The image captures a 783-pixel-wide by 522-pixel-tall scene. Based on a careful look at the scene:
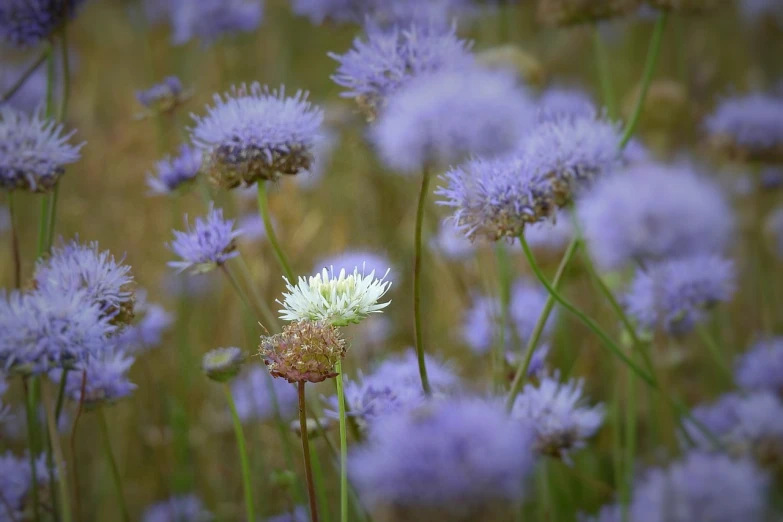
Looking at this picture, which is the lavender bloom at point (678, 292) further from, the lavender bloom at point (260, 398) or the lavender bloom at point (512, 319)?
the lavender bloom at point (260, 398)

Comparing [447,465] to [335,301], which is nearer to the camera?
[447,465]

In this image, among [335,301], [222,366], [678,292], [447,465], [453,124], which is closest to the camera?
[447,465]

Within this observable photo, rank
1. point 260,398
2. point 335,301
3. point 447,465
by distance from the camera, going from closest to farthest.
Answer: point 447,465, point 335,301, point 260,398

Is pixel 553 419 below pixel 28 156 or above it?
below

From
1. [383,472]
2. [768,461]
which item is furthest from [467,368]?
[383,472]

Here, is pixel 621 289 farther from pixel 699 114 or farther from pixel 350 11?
pixel 350 11

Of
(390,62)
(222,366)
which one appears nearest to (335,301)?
(222,366)

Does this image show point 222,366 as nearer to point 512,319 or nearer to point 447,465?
point 447,465


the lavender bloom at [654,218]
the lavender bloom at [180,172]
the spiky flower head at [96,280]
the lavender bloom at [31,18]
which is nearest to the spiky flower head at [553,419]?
the lavender bloom at [654,218]
